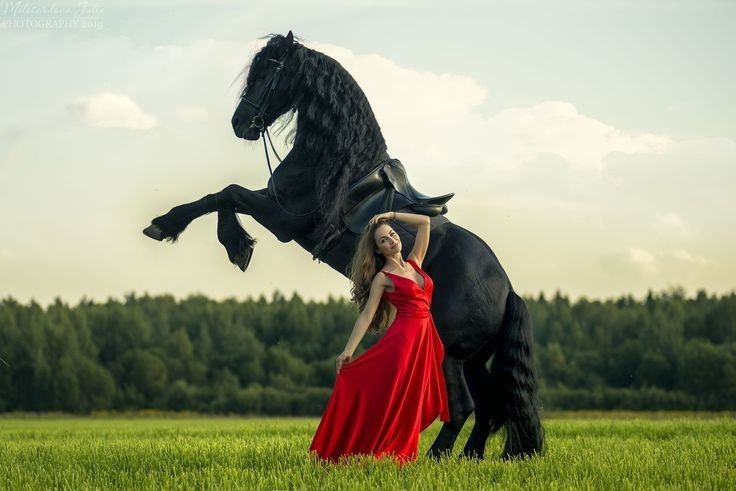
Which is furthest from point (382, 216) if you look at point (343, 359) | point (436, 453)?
point (436, 453)

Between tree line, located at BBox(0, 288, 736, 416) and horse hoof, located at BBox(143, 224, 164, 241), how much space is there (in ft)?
160

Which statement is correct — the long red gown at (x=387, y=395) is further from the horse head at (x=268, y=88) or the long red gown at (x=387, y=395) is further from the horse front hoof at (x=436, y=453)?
the horse head at (x=268, y=88)

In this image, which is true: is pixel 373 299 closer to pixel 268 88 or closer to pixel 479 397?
pixel 479 397

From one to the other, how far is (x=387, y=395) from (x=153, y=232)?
281 cm

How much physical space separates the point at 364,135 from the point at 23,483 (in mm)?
3906

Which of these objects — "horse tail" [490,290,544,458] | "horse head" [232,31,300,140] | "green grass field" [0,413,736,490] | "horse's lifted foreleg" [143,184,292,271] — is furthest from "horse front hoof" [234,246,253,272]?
"horse tail" [490,290,544,458]

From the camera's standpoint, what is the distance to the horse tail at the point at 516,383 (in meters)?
8.15

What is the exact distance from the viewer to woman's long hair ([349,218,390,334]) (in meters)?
7.58

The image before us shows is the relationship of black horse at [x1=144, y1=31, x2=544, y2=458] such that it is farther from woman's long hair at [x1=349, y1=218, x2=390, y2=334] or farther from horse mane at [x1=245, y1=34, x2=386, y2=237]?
woman's long hair at [x1=349, y1=218, x2=390, y2=334]

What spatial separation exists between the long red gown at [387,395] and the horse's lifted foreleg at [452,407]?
0.32 metres

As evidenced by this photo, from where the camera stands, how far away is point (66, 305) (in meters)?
67.3

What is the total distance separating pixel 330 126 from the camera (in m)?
8.57

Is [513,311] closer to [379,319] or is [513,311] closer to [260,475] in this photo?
[379,319]

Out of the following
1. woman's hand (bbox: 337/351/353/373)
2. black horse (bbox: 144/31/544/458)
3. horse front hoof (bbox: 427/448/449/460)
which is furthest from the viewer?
black horse (bbox: 144/31/544/458)
